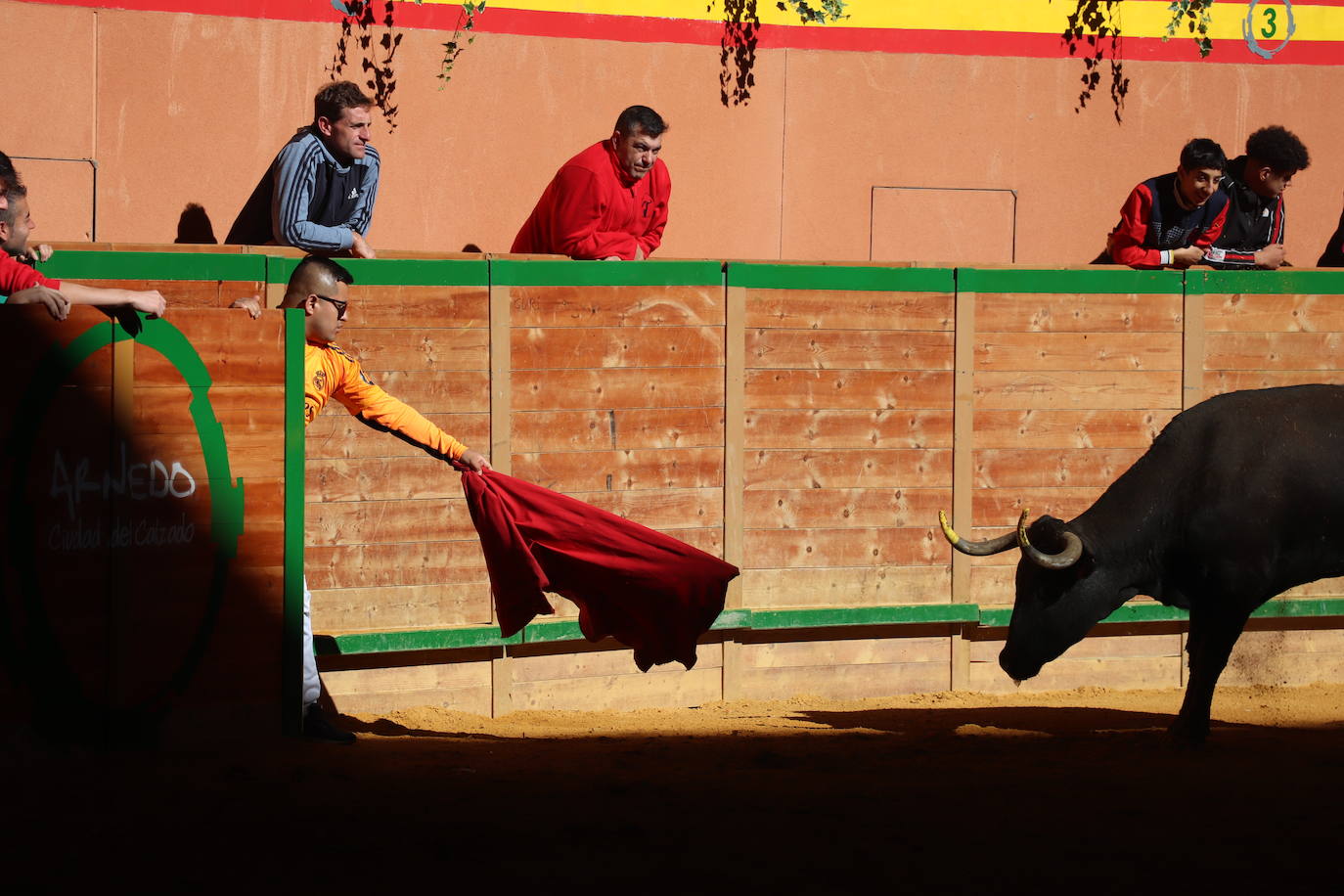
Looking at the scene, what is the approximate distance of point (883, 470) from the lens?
822cm

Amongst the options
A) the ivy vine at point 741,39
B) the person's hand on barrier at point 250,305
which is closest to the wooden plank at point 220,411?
the person's hand on barrier at point 250,305

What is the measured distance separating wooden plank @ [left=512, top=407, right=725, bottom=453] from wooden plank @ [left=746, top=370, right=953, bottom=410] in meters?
0.27

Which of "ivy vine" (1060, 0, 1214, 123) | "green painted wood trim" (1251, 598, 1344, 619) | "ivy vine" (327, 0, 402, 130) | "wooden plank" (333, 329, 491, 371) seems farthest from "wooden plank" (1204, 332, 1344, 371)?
"ivy vine" (327, 0, 402, 130)

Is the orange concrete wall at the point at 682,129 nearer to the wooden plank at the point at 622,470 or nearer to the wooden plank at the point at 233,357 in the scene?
the wooden plank at the point at 622,470

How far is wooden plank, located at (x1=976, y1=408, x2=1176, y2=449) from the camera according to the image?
27.5 feet

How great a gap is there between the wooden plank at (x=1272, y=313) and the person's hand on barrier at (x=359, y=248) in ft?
14.1

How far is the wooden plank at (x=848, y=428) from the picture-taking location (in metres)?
8.05

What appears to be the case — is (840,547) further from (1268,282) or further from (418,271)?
(1268,282)

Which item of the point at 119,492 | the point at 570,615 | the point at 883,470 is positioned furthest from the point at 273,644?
the point at 883,470

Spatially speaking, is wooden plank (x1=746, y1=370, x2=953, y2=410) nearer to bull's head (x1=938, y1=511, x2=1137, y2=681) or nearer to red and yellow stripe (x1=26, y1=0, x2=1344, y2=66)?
bull's head (x1=938, y1=511, x2=1137, y2=681)

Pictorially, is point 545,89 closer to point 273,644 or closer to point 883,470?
point 883,470

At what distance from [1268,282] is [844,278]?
7.76 feet

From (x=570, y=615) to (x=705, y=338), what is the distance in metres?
1.48

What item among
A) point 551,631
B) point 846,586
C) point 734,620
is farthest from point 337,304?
point 846,586
